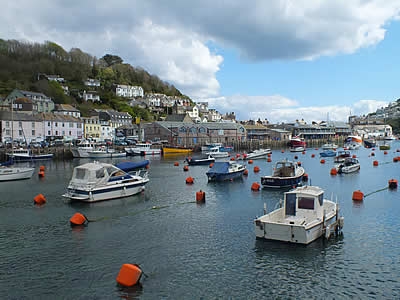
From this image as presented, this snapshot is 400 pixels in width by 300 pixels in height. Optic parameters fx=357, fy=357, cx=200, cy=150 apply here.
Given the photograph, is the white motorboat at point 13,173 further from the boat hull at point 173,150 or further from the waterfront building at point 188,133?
the waterfront building at point 188,133

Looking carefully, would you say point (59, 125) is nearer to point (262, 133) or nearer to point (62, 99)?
point (62, 99)

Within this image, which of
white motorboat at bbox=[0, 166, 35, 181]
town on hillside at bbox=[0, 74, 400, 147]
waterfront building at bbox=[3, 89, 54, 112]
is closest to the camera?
white motorboat at bbox=[0, 166, 35, 181]

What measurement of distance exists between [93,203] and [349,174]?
126ft

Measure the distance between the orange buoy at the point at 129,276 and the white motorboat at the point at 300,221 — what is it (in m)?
8.29

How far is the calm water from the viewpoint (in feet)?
Answer: 51.0

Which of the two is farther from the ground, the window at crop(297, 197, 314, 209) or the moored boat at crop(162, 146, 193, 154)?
the moored boat at crop(162, 146, 193, 154)

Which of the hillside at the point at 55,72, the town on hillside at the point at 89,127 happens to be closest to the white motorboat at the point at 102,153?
the town on hillside at the point at 89,127

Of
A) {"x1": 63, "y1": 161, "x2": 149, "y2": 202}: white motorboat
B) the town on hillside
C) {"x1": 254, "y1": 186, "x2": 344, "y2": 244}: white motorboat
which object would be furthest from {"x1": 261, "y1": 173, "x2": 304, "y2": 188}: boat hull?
the town on hillside

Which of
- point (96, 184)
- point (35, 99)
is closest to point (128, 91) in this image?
point (35, 99)

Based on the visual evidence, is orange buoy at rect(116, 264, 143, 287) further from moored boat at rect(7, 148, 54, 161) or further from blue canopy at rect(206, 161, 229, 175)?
moored boat at rect(7, 148, 54, 161)

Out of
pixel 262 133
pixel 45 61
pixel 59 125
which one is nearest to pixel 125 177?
pixel 59 125

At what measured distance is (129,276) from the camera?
15.7 m

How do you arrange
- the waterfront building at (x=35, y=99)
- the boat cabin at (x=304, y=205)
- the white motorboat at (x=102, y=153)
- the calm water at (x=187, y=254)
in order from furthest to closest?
the waterfront building at (x=35, y=99), the white motorboat at (x=102, y=153), the boat cabin at (x=304, y=205), the calm water at (x=187, y=254)

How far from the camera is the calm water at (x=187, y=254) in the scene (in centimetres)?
1555
